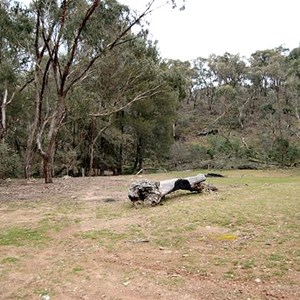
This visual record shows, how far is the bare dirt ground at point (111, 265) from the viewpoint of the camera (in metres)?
4.52

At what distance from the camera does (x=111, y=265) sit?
5559mm

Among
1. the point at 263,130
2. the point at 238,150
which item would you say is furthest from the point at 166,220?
the point at 263,130

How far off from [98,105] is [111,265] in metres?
22.6

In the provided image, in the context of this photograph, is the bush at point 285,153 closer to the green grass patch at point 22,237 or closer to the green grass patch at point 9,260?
the green grass patch at point 22,237

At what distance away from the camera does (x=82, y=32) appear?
60.0 feet

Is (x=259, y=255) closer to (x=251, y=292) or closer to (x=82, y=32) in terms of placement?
(x=251, y=292)

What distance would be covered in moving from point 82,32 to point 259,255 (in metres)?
15.3

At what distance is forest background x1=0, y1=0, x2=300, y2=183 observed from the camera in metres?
18.2

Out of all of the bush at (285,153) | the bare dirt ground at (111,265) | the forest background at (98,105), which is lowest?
the bare dirt ground at (111,265)

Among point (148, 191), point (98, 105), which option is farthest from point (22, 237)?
point (98, 105)

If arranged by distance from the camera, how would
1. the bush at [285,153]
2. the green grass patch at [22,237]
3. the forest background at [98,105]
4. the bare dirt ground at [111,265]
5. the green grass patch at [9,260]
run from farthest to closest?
1. the bush at [285,153]
2. the forest background at [98,105]
3. the green grass patch at [22,237]
4. the green grass patch at [9,260]
5. the bare dirt ground at [111,265]

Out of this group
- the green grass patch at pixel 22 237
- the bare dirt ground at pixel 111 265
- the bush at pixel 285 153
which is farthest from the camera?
the bush at pixel 285 153

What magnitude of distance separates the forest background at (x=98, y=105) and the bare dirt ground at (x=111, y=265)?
10.1m

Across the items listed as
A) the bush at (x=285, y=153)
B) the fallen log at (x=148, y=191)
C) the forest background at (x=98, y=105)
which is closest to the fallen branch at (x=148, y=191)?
the fallen log at (x=148, y=191)
